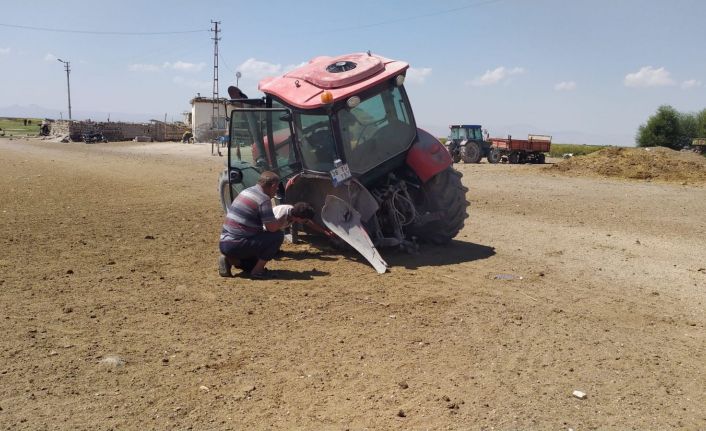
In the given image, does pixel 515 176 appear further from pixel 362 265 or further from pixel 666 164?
pixel 362 265

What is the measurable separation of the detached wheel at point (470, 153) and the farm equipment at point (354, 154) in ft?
83.0

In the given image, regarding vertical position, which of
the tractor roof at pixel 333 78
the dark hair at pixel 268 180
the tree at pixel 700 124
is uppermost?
the tree at pixel 700 124

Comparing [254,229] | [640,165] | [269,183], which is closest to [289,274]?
[254,229]

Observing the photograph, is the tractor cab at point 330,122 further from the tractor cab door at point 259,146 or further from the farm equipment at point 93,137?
the farm equipment at point 93,137

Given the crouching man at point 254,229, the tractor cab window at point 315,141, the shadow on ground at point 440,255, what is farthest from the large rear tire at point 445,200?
the crouching man at point 254,229

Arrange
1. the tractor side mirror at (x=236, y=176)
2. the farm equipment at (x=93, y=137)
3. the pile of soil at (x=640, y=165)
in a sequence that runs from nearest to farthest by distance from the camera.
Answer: the tractor side mirror at (x=236, y=176), the pile of soil at (x=640, y=165), the farm equipment at (x=93, y=137)

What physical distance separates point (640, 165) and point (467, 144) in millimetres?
10534

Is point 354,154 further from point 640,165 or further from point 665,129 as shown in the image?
point 665,129

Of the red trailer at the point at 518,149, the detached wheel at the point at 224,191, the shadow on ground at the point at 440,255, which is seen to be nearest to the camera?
the shadow on ground at the point at 440,255

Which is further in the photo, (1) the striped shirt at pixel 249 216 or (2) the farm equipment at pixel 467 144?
(2) the farm equipment at pixel 467 144

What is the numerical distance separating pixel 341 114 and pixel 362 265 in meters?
1.95

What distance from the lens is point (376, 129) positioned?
857 cm

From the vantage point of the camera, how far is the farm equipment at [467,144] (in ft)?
112

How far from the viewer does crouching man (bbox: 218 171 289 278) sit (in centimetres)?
735
